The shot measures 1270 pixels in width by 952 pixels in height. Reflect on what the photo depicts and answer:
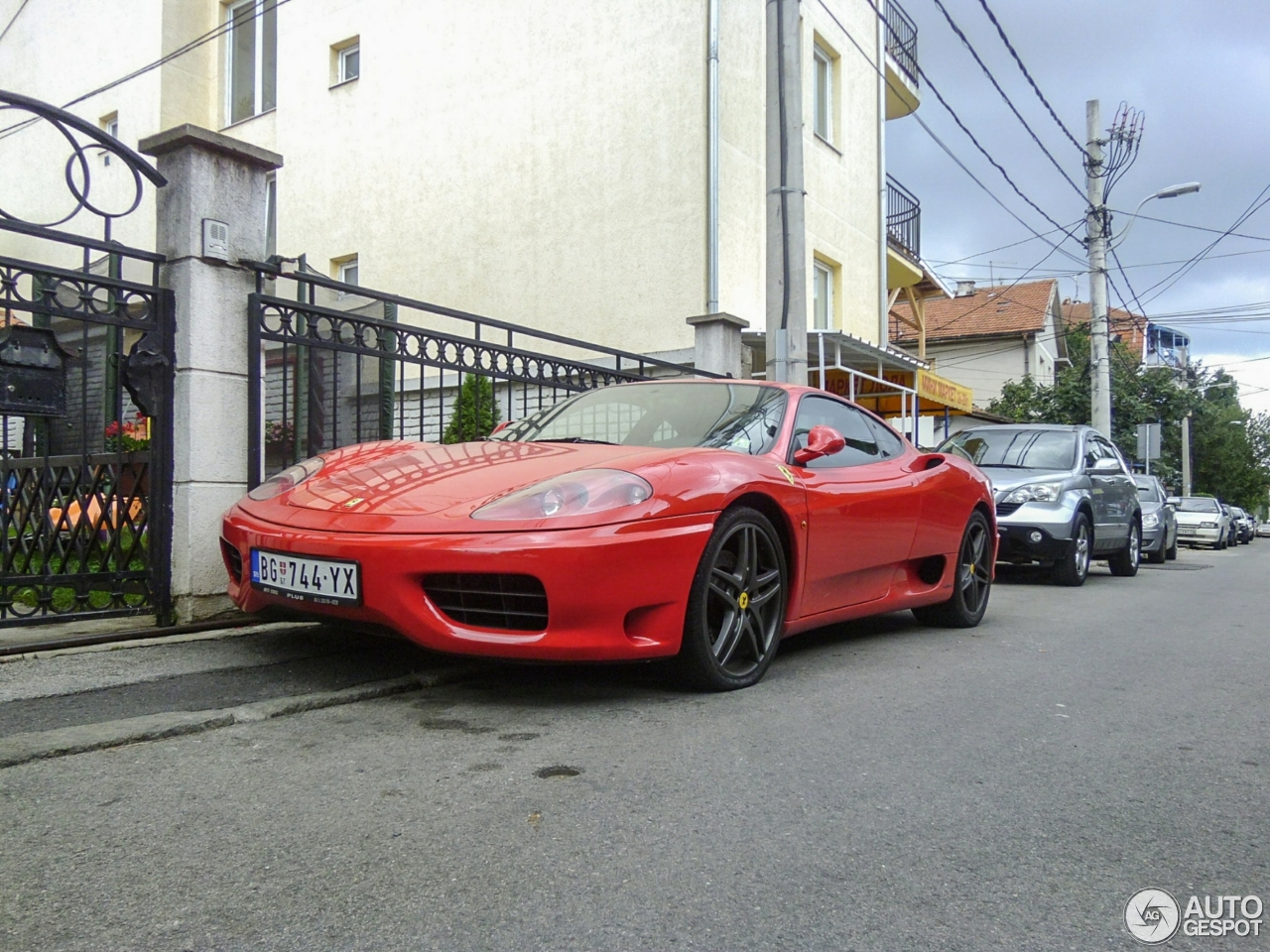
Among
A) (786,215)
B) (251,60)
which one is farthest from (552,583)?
(251,60)

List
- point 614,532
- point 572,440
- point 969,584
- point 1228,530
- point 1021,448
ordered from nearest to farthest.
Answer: point 614,532, point 572,440, point 969,584, point 1021,448, point 1228,530

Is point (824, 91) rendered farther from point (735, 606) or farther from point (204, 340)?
point (735, 606)

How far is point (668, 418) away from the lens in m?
4.80

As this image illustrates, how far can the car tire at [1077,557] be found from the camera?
9633 mm

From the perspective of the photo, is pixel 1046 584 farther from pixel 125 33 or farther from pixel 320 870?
pixel 125 33

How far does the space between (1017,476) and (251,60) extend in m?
13.7

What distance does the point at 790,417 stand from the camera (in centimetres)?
475

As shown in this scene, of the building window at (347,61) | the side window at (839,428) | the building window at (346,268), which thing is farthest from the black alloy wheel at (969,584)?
the building window at (347,61)

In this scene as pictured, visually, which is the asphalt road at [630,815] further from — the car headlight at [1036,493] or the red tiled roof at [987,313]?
the red tiled roof at [987,313]

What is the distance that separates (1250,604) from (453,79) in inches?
460

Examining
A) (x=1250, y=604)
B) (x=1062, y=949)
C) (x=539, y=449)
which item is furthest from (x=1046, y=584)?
(x=1062, y=949)

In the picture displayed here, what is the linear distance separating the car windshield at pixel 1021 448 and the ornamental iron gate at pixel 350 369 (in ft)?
12.4

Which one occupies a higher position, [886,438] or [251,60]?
[251,60]

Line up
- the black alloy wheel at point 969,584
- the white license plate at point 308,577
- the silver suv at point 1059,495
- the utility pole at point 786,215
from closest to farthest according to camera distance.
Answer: the white license plate at point 308,577 → the black alloy wheel at point 969,584 → the utility pole at point 786,215 → the silver suv at point 1059,495
